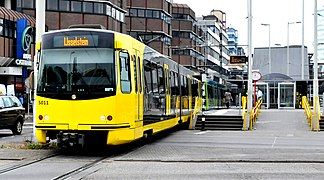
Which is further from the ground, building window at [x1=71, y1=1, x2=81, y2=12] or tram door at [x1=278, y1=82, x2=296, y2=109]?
building window at [x1=71, y1=1, x2=81, y2=12]

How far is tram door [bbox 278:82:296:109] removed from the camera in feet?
181

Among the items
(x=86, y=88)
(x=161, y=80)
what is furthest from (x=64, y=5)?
(x=86, y=88)

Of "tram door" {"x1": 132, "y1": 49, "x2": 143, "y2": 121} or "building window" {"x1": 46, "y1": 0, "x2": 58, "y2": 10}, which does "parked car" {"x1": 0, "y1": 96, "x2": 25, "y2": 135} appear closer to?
"tram door" {"x1": 132, "y1": 49, "x2": 143, "y2": 121}

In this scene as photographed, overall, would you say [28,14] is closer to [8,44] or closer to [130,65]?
[8,44]

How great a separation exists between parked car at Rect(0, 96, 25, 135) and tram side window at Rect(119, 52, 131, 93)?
31.7 feet

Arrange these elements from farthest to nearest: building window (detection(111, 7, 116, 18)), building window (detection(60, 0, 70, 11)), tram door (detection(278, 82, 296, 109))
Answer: building window (detection(111, 7, 116, 18)) → tram door (detection(278, 82, 296, 109)) → building window (detection(60, 0, 70, 11))

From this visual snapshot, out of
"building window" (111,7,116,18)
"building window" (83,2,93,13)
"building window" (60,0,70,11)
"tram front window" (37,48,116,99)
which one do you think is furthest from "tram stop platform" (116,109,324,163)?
"building window" (111,7,116,18)

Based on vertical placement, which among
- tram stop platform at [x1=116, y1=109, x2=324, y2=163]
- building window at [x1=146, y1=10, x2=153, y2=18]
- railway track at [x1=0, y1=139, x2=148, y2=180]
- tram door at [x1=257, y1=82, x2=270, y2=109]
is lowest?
tram stop platform at [x1=116, y1=109, x2=324, y2=163]

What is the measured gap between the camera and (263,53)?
323 feet

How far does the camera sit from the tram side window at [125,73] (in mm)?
15613

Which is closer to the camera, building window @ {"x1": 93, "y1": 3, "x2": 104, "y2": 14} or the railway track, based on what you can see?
the railway track

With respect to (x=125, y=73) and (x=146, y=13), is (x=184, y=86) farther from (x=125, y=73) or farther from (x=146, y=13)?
(x=146, y=13)

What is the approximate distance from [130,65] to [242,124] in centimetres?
1499

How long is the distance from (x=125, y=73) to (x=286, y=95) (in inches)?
1649
